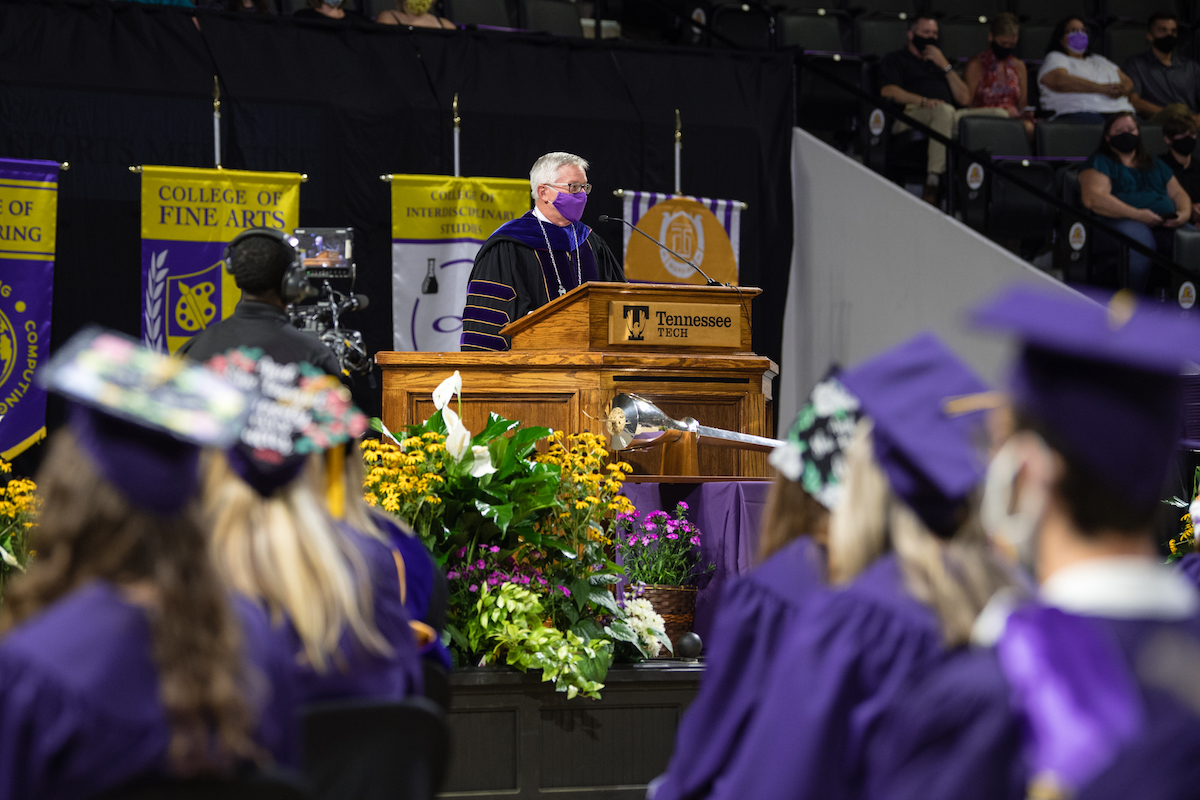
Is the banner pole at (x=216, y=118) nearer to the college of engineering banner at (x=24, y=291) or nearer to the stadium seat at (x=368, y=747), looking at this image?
the college of engineering banner at (x=24, y=291)

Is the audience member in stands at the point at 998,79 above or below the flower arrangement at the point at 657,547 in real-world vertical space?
above

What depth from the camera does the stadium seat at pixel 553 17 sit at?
8.90 metres

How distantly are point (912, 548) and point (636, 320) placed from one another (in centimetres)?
329

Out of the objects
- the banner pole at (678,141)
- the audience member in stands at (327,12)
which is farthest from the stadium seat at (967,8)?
the audience member in stands at (327,12)

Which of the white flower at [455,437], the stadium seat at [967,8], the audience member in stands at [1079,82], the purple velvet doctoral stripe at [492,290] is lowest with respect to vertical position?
the white flower at [455,437]

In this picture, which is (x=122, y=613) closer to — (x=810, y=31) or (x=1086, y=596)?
(x=1086, y=596)

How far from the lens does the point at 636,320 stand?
4.84 m

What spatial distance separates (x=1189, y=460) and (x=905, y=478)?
496 centimetres

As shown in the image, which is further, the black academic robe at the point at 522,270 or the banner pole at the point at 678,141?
the banner pole at the point at 678,141

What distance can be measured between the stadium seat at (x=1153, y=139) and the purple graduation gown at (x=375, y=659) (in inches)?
323

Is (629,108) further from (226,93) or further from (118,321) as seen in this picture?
(118,321)

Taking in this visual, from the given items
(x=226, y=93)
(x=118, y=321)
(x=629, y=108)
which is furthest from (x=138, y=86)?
(x=629, y=108)

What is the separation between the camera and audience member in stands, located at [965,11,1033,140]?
897 centimetres

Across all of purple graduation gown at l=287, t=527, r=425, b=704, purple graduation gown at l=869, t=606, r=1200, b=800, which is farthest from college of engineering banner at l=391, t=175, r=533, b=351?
purple graduation gown at l=869, t=606, r=1200, b=800
